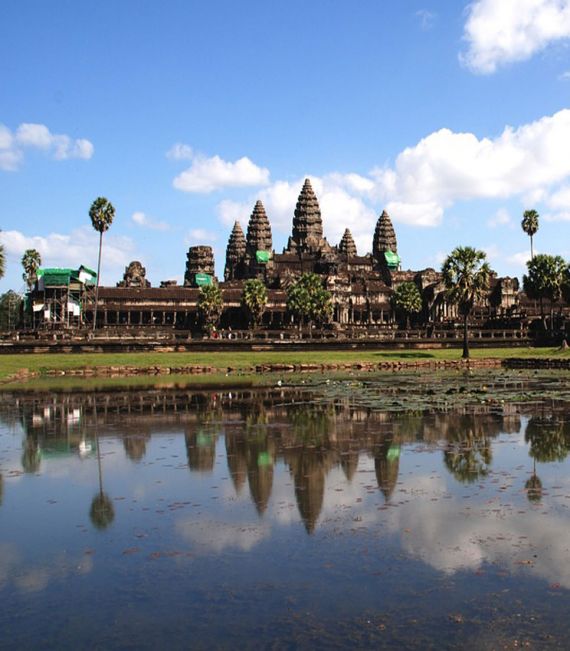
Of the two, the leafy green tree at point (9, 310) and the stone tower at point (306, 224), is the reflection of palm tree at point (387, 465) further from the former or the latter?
the leafy green tree at point (9, 310)

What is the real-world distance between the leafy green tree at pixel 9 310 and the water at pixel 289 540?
15651cm

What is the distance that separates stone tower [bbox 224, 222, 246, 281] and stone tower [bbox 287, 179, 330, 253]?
14.5 m

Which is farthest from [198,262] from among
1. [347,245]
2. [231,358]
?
[231,358]

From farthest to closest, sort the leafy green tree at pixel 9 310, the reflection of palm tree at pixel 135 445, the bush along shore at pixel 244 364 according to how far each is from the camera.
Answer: the leafy green tree at pixel 9 310, the bush along shore at pixel 244 364, the reflection of palm tree at pixel 135 445

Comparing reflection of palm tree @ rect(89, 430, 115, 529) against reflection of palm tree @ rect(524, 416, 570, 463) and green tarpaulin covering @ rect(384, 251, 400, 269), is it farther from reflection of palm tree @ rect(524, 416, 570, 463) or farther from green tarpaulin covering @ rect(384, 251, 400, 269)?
green tarpaulin covering @ rect(384, 251, 400, 269)

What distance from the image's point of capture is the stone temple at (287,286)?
127812mm

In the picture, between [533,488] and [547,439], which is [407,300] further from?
[533,488]

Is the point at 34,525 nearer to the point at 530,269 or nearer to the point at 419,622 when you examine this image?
→ the point at 419,622

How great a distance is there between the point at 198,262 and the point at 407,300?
51405 millimetres

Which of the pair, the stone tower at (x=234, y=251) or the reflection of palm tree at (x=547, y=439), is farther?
the stone tower at (x=234, y=251)

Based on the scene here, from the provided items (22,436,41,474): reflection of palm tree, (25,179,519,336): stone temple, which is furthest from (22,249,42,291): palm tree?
(22,436,41,474): reflection of palm tree

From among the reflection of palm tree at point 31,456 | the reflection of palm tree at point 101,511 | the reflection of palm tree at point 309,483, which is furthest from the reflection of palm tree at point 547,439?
the reflection of palm tree at point 31,456

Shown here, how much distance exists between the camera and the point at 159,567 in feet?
34.3

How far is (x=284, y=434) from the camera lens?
22.8 m
